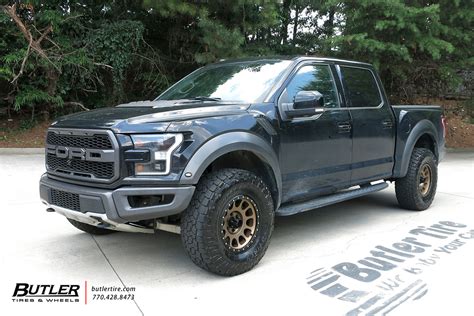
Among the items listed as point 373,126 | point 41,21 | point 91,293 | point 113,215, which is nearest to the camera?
point 113,215

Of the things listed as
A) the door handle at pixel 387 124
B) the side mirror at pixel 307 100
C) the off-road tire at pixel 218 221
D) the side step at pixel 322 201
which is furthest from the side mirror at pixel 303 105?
the door handle at pixel 387 124

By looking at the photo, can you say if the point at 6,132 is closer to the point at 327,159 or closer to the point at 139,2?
the point at 139,2

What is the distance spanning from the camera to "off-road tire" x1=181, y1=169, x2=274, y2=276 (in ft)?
11.6

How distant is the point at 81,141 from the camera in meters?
3.65

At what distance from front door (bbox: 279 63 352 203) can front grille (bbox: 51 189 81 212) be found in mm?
1825

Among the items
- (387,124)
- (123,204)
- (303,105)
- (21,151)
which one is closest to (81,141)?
(123,204)

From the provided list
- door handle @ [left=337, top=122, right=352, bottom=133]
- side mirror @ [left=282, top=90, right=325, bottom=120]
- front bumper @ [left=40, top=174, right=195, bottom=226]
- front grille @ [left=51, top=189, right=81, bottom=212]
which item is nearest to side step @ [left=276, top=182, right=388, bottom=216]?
door handle @ [left=337, top=122, right=352, bottom=133]

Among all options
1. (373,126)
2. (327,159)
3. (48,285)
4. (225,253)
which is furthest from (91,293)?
(373,126)

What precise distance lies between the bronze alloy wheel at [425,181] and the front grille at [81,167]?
443 centimetres

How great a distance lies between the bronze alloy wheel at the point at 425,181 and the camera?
618cm

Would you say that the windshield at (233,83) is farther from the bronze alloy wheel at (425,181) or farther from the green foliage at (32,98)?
the green foliage at (32,98)

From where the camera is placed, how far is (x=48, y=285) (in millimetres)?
3670

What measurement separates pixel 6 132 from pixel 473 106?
43.8 ft

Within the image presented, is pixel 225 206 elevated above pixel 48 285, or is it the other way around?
pixel 225 206
